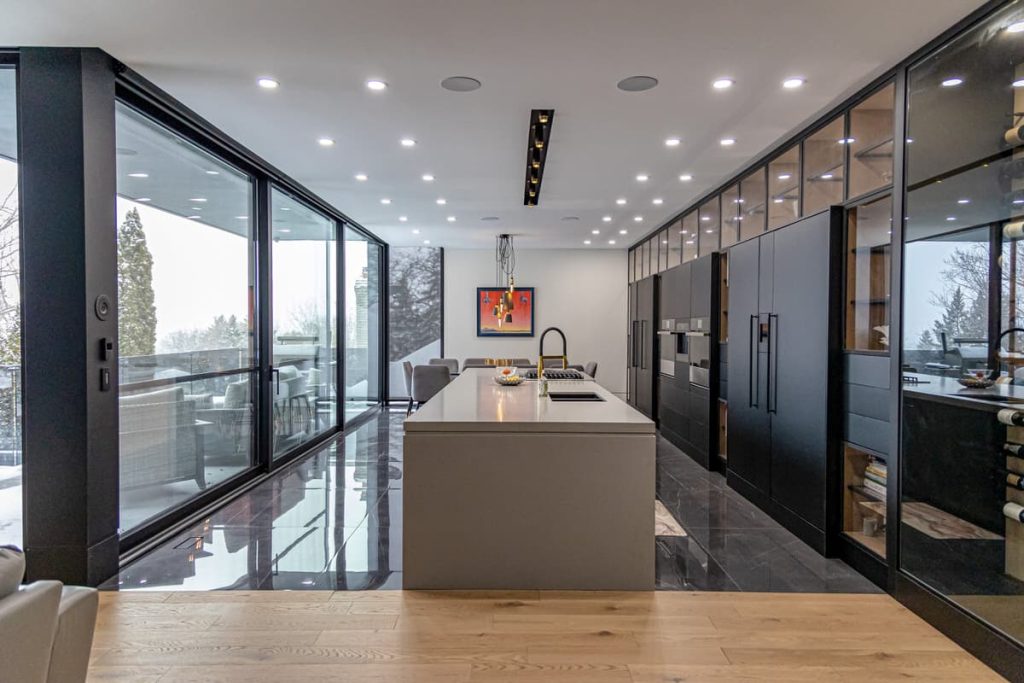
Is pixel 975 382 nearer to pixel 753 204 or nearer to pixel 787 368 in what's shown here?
pixel 787 368

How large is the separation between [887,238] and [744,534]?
2.02 metres

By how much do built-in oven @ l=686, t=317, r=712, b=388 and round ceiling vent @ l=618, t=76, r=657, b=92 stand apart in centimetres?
290

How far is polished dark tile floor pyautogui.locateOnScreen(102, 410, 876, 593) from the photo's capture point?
3105mm

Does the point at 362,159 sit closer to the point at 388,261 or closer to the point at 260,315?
the point at 260,315

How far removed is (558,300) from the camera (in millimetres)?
10820

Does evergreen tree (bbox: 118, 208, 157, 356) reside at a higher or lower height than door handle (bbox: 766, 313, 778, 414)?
higher

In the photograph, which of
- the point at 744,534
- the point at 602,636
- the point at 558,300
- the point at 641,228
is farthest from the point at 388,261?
the point at 602,636

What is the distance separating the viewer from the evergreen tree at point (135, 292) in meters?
3.52

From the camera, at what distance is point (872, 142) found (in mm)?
3326

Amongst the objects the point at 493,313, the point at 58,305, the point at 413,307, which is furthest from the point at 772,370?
the point at 413,307

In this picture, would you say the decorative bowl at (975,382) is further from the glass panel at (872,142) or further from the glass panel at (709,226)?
the glass panel at (709,226)

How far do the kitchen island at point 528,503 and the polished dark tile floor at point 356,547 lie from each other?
0.35 meters

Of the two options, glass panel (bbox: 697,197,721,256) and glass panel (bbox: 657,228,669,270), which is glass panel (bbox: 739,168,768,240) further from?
glass panel (bbox: 657,228,669,270)

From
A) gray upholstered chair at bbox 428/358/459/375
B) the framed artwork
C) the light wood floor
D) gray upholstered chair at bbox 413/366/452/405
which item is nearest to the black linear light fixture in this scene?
the light wood floor
